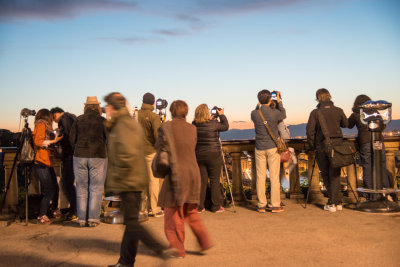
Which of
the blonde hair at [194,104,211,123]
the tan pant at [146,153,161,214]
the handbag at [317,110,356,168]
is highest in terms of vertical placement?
the blonde hair at [194,104,211,123]

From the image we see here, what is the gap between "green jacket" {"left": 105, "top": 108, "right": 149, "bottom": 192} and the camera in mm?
4887

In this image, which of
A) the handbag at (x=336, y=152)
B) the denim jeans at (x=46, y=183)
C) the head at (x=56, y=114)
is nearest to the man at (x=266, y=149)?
the handbag at (x=336, y=152)

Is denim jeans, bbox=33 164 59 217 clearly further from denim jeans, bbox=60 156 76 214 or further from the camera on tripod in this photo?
the camera on tripod

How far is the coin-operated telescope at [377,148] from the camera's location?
842 centimetres

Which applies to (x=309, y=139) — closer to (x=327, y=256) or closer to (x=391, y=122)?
(x=391, y=122)

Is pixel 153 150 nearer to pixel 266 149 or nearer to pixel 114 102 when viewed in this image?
pixel 266 149

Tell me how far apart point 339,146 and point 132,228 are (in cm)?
490

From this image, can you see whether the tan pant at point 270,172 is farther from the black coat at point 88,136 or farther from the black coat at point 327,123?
the black coat at point 88,136

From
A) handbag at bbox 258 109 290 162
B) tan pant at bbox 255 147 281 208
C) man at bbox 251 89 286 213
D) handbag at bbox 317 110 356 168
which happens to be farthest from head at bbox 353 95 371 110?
tan pant at bbox 255 147 281 208

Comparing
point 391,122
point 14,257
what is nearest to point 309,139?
point 391,122

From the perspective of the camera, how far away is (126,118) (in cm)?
502

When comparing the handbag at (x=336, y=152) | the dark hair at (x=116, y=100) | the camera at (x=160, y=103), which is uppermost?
the camera at (x=160, y=103)

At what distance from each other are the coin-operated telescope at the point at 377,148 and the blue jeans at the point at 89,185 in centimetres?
458

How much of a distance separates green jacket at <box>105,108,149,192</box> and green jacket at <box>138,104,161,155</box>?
139 inches
